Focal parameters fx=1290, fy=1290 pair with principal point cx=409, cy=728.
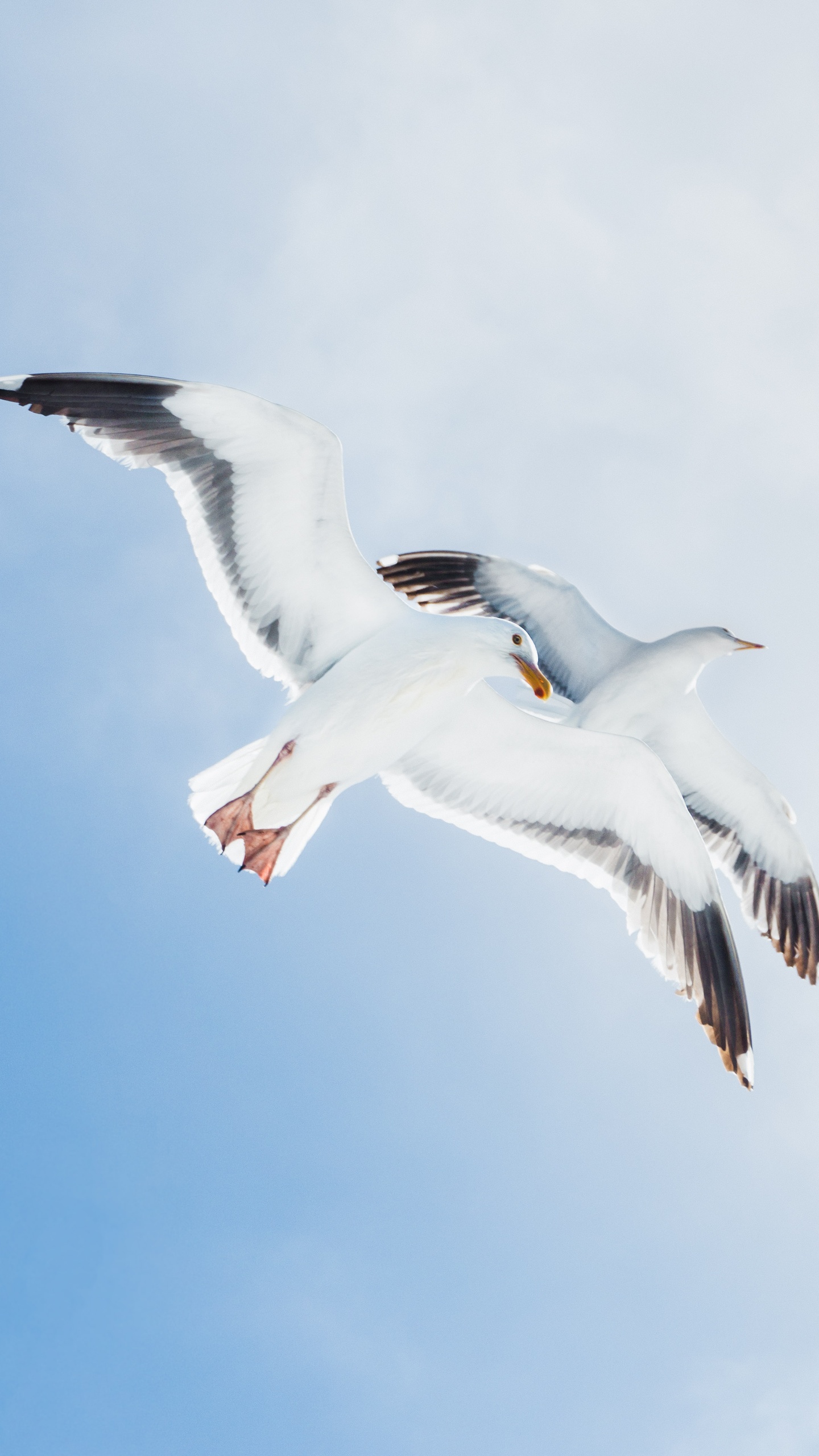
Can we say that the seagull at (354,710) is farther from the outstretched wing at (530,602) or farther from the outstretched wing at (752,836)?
the outstretched wing at (530,602)

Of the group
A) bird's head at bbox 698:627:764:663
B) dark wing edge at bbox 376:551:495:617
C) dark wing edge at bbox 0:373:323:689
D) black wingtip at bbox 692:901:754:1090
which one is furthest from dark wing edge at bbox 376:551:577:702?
dark wing edge at bbox 0:373:323:689

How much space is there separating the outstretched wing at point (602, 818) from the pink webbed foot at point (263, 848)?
1.46 metres

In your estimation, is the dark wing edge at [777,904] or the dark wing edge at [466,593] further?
the dark wing edge at [466,593]

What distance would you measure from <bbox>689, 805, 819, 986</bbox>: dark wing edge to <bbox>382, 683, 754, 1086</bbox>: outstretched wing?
2.08 metres

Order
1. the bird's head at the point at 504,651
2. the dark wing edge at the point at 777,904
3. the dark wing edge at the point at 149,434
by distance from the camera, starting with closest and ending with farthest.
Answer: the dark wing edge at the point at 149,434 → the bird's head at the point at 504,651 → the dark wing edge at the point at 777,904

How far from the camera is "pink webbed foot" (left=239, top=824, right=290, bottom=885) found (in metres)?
7.75

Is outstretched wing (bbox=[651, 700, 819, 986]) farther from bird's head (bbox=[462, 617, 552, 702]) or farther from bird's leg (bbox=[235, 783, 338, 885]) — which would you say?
bird's leg (bbox=[235, 783, 338, 885])

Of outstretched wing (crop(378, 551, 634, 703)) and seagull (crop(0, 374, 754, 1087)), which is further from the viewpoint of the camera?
outstretched wing (crop(378, 551, 634, 703))

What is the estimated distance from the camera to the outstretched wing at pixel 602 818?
8.65 m

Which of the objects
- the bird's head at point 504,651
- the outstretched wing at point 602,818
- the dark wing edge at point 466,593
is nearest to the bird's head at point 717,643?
the dark wing edge at point 466,593

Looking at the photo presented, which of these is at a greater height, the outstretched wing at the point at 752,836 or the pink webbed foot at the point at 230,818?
the outstretched wing at the point at 752,836

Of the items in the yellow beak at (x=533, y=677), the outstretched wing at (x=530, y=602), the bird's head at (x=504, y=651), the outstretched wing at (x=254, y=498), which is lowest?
the yellow beak at (x=533, y=677)

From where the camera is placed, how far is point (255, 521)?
750 cm

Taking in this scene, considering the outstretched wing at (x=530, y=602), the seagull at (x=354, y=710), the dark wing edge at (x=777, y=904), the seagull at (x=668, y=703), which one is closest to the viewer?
the seagull at (x=354, y=710)
